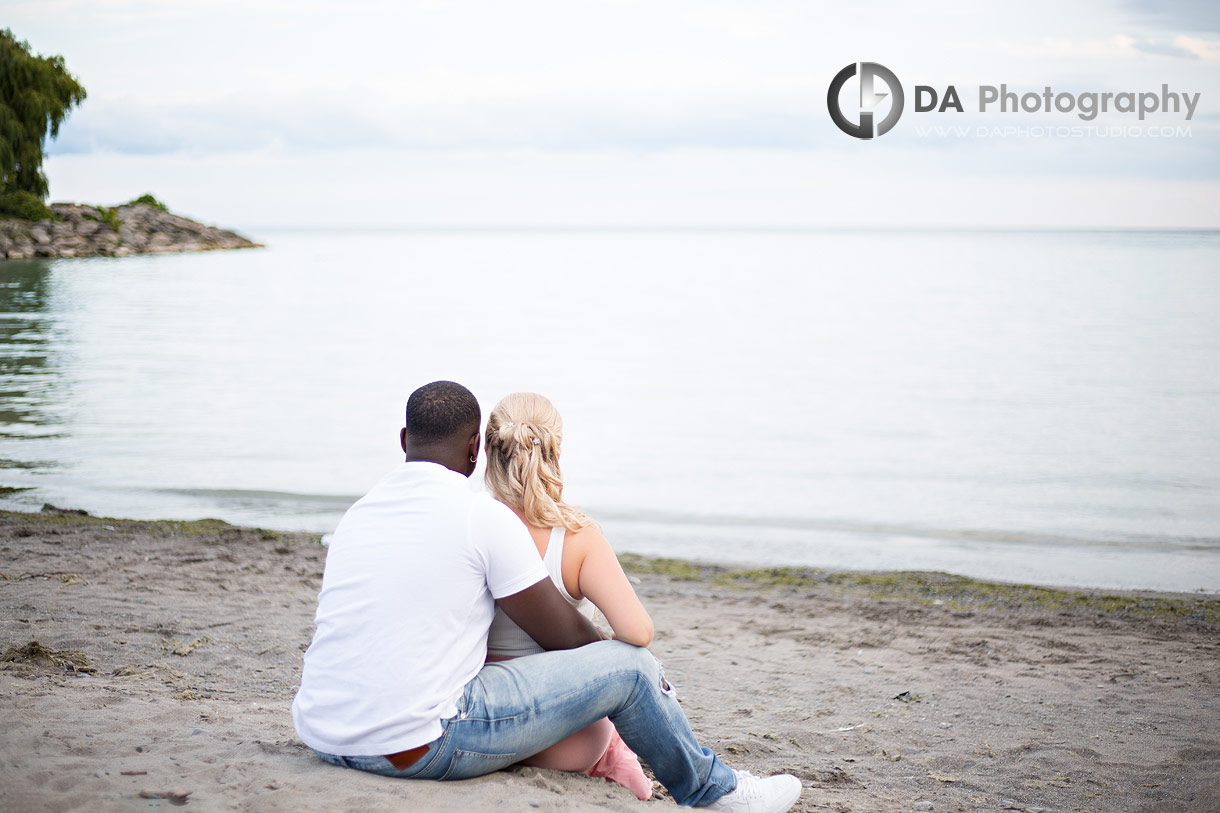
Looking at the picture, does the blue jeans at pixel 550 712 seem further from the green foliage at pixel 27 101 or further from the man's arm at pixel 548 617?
the green foliage at pixel 27 101

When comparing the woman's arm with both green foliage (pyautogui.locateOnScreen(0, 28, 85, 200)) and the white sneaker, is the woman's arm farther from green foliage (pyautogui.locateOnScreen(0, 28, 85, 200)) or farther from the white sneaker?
green foliage (pyautogui.locateOnScreen(0, 28, 85, 200))

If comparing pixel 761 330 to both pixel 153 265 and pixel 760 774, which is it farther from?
pixel 153 265

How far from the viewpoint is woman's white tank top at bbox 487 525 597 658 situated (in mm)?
3145

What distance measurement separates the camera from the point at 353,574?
9.23ft

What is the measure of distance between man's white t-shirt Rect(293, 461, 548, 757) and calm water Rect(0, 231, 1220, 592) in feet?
21.1

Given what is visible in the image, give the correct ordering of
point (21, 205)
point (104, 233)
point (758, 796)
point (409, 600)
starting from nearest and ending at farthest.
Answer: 1. point (409, 600)
2. point (758, 796)
3. point (21, 205)
4. point (104, 233)

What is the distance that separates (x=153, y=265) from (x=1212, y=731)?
6190cm

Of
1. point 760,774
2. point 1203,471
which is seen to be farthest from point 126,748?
point 1203,471

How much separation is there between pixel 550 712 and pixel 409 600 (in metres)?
0.64

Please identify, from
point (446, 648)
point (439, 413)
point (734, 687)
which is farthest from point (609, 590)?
point (734, 687)

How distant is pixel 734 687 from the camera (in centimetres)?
528

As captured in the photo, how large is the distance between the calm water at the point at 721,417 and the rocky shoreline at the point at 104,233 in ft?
61.9

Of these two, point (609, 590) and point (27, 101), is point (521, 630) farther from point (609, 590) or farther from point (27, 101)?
point (27, 101)

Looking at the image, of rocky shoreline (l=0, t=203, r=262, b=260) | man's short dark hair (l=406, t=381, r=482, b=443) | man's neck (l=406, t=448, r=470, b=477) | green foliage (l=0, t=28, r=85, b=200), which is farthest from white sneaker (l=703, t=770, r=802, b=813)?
rocky shoreline (l=0, t=203, r=262, b=260)
